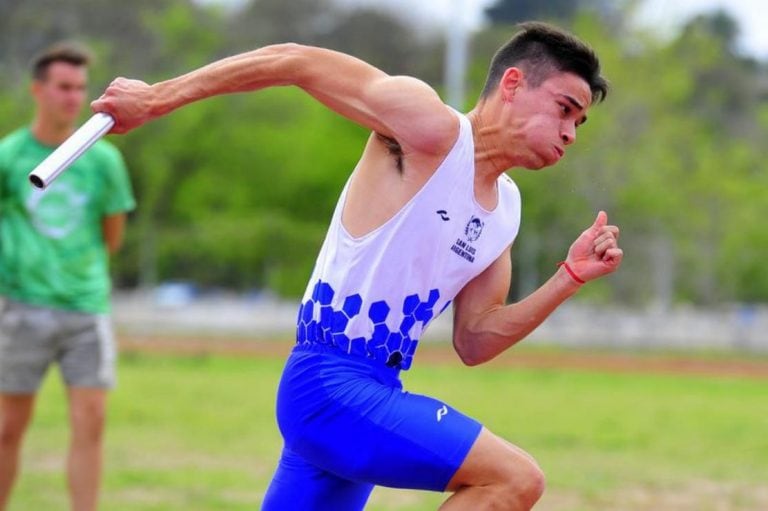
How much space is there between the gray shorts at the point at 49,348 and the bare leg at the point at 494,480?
154 inches

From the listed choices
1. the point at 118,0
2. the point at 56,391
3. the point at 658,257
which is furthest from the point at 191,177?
the point at 56,391

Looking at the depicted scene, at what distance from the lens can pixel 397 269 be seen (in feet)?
14.6

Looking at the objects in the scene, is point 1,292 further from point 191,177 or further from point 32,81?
point 191,177

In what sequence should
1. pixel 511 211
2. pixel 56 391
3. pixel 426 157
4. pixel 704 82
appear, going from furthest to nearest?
pixel 704 82 → pixel 56 391 → pixel 511 211 → pixel 426 157

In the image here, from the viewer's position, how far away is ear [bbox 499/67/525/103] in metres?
4.55

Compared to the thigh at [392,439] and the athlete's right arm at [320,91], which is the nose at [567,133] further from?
the thigh at [392,439]

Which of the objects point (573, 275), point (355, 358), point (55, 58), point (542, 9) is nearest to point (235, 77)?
point (355, 358)

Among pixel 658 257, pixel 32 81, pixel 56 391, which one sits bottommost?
pixel 56 391

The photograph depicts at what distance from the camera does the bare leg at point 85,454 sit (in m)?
7.55

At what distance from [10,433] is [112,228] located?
1.32m

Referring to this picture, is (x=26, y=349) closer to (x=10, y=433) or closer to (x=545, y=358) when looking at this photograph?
(x=10, y=433)

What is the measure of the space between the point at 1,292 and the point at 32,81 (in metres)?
1.24

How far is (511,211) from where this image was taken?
482 cm

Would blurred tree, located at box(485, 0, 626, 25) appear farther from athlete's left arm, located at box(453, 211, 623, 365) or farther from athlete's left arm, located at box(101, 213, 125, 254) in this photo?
athlete's left arm, located at box(453, 211, 623, 365)
